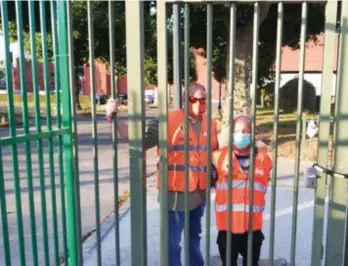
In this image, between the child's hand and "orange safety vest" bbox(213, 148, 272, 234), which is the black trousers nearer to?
"orange safety vest" bbox(213, 148, 272, 234)

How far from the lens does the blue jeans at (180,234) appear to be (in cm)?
330

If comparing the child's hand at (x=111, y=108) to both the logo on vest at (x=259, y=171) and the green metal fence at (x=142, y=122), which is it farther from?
the logo on vest at (x=259, y=171)

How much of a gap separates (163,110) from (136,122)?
7.2 inches

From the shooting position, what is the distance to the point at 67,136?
2.76 meters

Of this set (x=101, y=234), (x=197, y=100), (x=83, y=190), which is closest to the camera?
(x=197, y=100)

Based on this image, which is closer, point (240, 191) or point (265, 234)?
point (240, 191)

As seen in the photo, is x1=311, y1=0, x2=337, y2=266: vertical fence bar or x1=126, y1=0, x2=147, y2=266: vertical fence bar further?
x1=126, y1=0, x2=147, y2=266: vertical fence bar

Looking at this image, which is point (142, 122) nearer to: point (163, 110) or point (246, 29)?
point (163, 110)

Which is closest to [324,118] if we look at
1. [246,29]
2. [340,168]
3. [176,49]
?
[340,168]

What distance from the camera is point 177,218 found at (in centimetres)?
329

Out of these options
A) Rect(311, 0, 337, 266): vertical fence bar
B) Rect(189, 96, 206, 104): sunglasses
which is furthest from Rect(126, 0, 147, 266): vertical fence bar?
Rect(311, 0, 337, 266): vertical fence bar

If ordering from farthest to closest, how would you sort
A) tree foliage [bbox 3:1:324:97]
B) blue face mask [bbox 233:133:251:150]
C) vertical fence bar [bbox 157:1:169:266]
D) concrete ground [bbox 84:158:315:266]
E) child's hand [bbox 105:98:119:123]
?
tree foliage [bbox 3:1:324:97]
concrete ground [bbox 84:158:315:266]
blue face mask [bbox 233:133:251:150]
child's hand [bbox 105:98:119:123]
vertical fence bar [bbox 157:1:169:266]

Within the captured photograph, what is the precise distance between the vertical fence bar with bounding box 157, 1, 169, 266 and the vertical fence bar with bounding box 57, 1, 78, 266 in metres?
0.60

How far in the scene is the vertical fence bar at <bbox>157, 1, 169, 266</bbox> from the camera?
2.48m
